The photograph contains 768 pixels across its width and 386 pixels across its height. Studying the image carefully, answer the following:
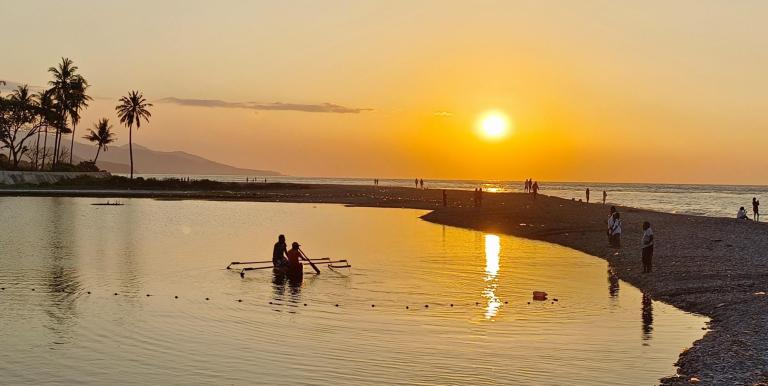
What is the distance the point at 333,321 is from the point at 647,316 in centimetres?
866

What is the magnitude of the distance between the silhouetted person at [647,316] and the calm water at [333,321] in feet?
0.46

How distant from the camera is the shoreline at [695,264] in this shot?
1496 cm

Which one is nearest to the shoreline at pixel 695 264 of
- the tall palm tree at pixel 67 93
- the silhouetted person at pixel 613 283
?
the silhouetted person at pixel 613 283

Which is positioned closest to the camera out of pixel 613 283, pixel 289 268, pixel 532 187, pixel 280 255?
pixel 613 283

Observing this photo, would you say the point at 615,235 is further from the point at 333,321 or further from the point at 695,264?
the point at 333,321

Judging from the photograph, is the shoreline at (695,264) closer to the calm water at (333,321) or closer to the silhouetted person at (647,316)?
the silhouetted person at (647,316)

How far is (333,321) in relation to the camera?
19734 mm

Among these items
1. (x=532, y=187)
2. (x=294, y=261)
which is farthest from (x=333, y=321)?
(x=532, y=187)

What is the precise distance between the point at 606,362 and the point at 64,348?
11.8m

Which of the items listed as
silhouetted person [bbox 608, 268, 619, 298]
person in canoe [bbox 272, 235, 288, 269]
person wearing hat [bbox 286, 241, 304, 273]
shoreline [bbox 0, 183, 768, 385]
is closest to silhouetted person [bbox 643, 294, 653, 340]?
shoreline [bbox 0, 183, 768, 385]

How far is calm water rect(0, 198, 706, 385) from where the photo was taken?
581 inches

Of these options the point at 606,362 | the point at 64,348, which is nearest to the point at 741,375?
the point at 606,362

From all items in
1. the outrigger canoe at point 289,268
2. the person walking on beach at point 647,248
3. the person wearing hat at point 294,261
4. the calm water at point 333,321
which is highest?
the person walking on beach at point 647,248

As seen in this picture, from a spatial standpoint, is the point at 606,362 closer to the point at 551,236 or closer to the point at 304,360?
the point at 304,360
